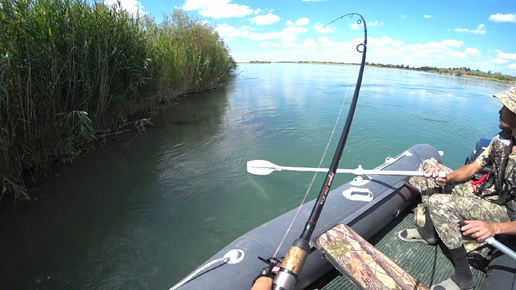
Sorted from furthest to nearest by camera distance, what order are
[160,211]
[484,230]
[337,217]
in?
[160,211] → [337,217] → [484,230]

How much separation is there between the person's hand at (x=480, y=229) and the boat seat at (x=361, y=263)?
1.78 ft

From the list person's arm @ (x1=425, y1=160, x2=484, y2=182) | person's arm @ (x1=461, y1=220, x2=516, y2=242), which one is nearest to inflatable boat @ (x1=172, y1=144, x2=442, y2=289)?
person's arm @ (x1=425, y1=160, x2=484, y2=182)

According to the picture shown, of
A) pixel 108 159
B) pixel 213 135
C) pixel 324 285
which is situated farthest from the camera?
pixel 213 135

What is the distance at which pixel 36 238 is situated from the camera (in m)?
3.45

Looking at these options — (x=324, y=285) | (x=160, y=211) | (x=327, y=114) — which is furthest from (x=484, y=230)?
(x=327, y=114)

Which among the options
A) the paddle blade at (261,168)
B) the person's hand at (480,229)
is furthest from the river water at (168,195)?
the person's hand at (480,229)

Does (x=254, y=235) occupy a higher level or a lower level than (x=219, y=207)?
higher

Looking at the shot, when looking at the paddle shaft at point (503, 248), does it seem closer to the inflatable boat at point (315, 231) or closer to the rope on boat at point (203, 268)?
the inflatable boat at point (315, 231)

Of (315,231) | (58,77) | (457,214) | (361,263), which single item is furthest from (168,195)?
(457,214)

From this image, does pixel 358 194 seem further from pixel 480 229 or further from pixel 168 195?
pixel 168 195

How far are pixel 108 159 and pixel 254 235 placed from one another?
5063 mm

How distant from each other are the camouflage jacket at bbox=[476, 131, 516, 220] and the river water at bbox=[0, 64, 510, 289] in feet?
8.85

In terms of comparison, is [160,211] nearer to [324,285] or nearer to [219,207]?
[219,207]

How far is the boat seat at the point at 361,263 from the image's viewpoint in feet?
5.52
